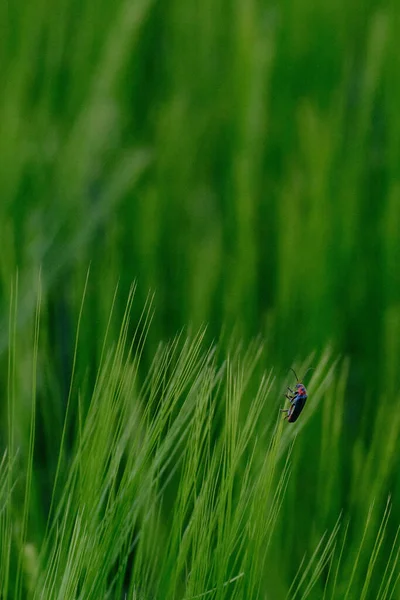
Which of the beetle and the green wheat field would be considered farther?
the green wheat field

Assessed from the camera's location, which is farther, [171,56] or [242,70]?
[171,56]

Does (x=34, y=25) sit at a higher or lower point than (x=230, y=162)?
higher

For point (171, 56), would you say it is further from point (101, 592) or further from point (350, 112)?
point (101, 592)

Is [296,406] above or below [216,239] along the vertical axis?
below

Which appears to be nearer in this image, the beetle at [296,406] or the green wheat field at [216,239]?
the beetle at [296,406]

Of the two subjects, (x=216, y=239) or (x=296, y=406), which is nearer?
(x=296, y=406)

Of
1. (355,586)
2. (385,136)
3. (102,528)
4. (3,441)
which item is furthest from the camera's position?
(385,136)

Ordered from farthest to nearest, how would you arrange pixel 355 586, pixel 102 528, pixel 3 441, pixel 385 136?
pixel 385 136 → pixel 3 441 → pixel 355 586 → pixel 102 528

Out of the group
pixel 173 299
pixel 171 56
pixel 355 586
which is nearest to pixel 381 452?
pixel 355 586
